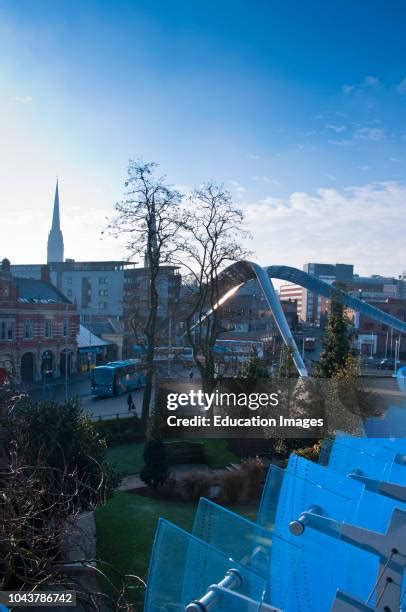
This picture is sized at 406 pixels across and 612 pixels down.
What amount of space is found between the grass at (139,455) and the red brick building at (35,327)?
27.6ft

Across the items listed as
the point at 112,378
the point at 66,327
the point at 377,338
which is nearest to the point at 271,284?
the point at 66,327

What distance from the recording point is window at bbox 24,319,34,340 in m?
27.0

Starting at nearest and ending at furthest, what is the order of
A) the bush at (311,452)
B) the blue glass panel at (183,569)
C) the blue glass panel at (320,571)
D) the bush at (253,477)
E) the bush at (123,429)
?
the blue glass panel at (183,569), the blue glass panel at (320,571), the bush at (253,477), the bush at (311,452), the bush at (123,429)

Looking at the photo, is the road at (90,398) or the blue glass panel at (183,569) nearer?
the blue glass panel at (183,569)

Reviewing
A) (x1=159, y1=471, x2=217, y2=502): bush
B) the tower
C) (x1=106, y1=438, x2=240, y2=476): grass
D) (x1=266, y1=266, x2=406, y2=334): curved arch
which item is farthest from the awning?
the tower

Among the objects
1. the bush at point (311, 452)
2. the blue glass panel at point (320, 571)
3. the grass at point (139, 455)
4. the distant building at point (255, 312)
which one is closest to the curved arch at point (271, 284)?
the distant building at point (255, 312)

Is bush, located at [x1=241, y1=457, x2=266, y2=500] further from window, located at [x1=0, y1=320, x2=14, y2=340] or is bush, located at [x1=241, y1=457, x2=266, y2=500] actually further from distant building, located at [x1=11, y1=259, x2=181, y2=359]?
distant building, located at [x1=11, y1=259, x2=181, y2=359]

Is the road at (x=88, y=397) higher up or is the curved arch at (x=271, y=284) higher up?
the curved arch at (x=271, y=284)

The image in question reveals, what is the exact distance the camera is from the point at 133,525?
10.3 meters

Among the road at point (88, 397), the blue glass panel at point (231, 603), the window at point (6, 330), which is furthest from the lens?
the window at point (6, 330)

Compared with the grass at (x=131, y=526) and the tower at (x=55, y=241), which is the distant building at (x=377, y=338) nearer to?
the grass at (x=131, y=526)

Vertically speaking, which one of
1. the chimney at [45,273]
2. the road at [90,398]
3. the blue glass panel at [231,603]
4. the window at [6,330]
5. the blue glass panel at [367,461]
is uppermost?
the chimney at [45,273]

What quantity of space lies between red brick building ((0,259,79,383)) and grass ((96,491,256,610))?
45.1ft

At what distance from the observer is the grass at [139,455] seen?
15484mm
